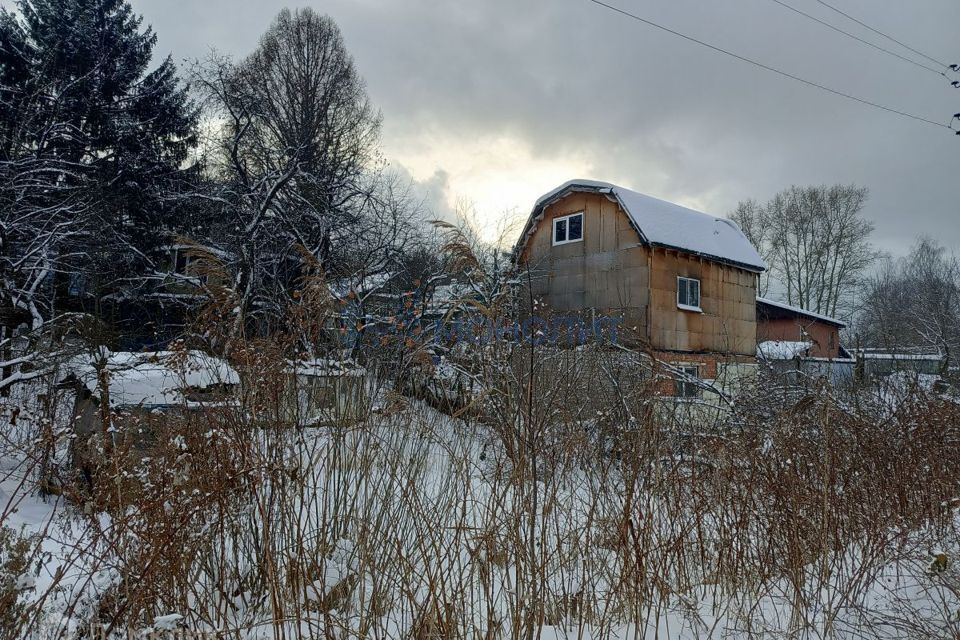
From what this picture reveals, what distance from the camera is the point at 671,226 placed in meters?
16.2

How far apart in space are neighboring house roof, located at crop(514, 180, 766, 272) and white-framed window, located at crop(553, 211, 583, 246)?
679mm

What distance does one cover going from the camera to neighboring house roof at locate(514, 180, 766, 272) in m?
15.4

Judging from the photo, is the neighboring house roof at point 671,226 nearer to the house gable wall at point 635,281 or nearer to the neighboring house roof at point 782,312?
the house gable wall at point 635,281

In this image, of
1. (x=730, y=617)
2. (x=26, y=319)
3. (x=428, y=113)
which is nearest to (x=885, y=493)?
(x=730, y=617)

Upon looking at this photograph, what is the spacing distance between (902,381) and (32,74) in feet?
65.0

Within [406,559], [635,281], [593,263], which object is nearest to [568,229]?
[593,263]

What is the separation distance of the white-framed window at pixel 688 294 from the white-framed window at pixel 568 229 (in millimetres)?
3218

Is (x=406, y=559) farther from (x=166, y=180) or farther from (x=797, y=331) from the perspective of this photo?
(x=797, y=331)

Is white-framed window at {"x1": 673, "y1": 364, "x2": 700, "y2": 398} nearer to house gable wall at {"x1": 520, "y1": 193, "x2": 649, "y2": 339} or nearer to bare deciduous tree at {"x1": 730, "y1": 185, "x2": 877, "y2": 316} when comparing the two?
house gable wall at {"x1": 520, "y1": 193, "x2": 649, "y2": 339}

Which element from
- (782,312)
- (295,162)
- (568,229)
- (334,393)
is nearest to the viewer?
(334,393)

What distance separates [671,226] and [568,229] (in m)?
3.01

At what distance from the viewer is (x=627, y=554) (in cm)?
259

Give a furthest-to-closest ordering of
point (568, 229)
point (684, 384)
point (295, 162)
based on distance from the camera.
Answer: point (568, 229) → point (295, 162) → point (684, 384)

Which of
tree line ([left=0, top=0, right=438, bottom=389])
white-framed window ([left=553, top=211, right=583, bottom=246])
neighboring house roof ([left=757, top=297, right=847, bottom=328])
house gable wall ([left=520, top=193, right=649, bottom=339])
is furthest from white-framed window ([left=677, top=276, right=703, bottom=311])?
neighboring house roof ([left=757, top=297, right=847, bottom=328])
